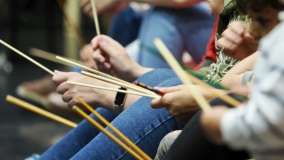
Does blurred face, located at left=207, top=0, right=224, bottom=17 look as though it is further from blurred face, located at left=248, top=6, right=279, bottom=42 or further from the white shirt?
the white shirt

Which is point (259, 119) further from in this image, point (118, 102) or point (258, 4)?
point (118, 102)

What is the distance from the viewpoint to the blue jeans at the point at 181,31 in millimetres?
1557

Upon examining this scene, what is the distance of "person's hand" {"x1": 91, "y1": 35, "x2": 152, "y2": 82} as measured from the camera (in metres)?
1.19

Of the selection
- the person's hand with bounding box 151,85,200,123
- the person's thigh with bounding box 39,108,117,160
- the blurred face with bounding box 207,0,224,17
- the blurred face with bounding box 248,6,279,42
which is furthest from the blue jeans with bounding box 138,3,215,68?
the blurred face with bounding box 248,6,279,42

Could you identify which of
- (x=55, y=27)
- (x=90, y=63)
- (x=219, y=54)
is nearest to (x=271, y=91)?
(x=219, y=54)

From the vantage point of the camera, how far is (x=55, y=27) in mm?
4266

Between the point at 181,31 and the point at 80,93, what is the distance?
54 cm

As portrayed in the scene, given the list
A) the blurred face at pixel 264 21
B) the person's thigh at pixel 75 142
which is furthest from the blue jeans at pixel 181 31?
the blurred face at pixel 264 21

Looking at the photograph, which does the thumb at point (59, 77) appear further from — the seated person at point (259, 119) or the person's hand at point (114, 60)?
the seated person at point (259, 119)

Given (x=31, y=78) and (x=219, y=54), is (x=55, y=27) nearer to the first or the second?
(x=31, y=78)

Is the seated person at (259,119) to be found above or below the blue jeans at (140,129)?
above

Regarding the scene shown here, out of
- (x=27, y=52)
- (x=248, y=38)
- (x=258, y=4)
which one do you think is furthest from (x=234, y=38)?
(x=27, y=52)

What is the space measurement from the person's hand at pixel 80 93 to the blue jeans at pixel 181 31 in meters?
0.44

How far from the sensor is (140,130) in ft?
3.14
